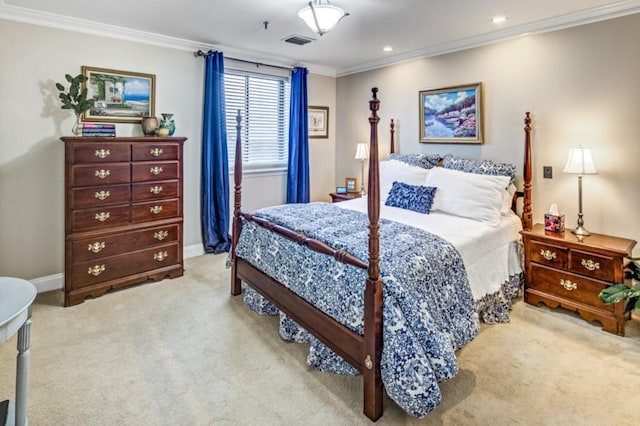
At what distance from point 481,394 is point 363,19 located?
302 centimetres

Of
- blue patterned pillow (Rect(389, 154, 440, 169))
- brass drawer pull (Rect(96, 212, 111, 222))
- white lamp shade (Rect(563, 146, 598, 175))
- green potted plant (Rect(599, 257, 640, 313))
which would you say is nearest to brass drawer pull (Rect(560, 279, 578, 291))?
green potted plant (Rect(599, 257, 640, 313))

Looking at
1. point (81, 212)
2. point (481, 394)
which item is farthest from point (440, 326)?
point (81, 212)

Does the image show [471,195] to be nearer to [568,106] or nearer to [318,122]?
[568,106]

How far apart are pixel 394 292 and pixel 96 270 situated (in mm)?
2777

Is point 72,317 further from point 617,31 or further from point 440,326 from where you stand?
point 617,31

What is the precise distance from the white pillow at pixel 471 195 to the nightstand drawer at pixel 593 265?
632mm

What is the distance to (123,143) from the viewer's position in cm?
334

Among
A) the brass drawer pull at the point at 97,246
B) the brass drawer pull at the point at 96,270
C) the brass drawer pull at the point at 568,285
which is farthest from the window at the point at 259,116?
the brass drawer pull at the point at 568,285

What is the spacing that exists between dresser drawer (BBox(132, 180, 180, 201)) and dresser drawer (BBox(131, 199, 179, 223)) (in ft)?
0.19

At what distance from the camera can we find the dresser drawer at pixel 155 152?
3.44 meters

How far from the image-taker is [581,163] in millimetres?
2945

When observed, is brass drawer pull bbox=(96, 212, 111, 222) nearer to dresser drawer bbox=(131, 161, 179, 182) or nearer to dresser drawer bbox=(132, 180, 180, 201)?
dresser drawer bbox=(132, 180, 180, 201)

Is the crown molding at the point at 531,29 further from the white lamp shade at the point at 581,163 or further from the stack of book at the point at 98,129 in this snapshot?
the stack of book at the point at 98,129

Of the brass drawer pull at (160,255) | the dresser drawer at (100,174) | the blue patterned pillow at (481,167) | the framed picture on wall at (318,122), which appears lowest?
the brass drawer pull at (160,255)
